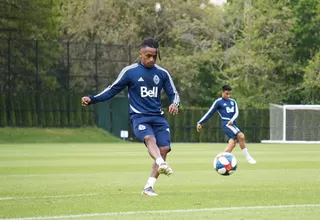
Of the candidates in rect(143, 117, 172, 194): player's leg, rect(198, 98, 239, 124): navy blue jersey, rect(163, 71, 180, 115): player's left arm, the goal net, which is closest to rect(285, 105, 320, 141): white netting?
the goal net

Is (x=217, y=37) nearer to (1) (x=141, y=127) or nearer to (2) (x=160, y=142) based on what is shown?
(2) (x=160, y=142)

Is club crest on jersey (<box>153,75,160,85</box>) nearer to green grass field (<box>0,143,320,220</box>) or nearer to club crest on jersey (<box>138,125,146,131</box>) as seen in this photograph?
club crest on jersey (<box>138,125,146,131</box>)

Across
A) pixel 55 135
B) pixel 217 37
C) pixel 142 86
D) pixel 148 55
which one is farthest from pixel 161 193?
pixel 217 37

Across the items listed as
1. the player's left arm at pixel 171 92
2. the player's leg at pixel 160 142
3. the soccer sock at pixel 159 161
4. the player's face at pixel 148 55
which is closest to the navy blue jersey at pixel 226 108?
the player's left arm at pixel 171 92

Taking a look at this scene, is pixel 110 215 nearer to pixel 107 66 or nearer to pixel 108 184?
pixel 108 184

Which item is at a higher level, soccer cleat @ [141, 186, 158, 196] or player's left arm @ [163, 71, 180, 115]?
player's left arm @ [163, 71, 180, 115]

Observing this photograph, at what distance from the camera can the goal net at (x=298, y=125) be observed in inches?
2109

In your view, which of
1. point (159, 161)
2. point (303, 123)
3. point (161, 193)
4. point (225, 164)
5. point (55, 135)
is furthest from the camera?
point (303, 123)

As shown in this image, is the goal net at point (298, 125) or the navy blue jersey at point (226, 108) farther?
the goal net at point (298, 125)

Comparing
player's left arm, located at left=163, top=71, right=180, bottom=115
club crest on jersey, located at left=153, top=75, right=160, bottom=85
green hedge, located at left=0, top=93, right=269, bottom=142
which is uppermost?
club crest on jersey, located at left=153, top=75, right=160, bottom=85

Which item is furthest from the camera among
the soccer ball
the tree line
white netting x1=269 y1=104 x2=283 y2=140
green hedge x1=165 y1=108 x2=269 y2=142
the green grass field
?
the tree line

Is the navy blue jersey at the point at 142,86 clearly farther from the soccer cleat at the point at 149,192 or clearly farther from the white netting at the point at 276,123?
the white netting at the point at 276,123

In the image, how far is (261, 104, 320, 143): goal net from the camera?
53.6 metres

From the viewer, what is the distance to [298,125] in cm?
5425
